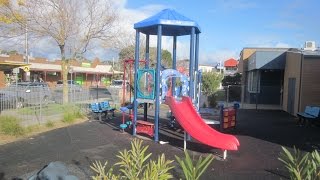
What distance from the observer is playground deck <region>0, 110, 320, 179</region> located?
8.64m

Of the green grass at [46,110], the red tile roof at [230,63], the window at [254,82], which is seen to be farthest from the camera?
the red tile roof at [230,63]

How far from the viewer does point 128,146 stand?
38.5ft

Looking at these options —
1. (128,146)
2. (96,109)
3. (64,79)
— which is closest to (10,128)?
(128,146)

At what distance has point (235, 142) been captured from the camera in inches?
397

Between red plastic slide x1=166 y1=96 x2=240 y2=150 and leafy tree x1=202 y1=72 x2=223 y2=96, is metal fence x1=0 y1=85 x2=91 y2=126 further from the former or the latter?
leafy tree x1=202 y1=72 x2=223 y2=96

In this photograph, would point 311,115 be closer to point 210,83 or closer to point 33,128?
point 33,128

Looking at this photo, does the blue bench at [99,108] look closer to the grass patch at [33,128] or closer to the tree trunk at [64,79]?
the grass patch at [33,128]

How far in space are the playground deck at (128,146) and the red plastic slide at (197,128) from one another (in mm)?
447

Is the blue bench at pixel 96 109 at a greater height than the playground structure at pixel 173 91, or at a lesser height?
lesser

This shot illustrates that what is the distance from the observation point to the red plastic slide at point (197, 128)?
400 inches

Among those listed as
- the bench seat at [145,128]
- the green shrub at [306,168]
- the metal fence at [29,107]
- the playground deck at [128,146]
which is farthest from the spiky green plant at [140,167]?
the metal fence at [29,107]

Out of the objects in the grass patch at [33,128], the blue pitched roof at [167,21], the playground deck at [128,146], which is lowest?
the playground deck at [128,146]

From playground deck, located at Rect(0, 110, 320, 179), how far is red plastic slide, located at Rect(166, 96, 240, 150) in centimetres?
45

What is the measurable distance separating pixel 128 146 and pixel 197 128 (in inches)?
86.0
